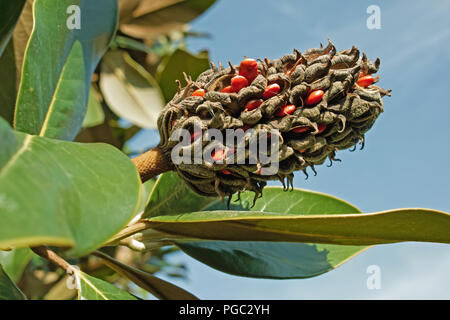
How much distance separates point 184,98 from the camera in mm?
1599

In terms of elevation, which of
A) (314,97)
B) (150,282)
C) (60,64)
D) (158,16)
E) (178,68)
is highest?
(158,16)

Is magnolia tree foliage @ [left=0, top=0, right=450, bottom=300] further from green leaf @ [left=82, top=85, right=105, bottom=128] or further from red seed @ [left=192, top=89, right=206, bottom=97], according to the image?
green leaf @ [left=82, top=85, right=105, bottom=128]

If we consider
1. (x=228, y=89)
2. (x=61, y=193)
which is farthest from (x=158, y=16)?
(x=61, y=193)

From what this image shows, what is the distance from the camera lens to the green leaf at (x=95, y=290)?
1687 mm

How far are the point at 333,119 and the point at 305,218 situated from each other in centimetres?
32

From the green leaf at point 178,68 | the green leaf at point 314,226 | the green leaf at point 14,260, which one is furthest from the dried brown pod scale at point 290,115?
the green leaf at point 178,68

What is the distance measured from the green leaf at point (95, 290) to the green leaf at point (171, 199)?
0.31 m

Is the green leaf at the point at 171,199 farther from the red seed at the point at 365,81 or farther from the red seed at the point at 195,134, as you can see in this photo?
the red seed at the point at 365,81

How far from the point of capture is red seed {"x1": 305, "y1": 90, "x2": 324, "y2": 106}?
4.87 feet

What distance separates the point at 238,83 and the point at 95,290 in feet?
2.92

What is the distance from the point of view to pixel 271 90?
150 cm

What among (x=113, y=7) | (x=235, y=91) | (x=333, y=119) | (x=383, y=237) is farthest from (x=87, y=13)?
(x=383, y=237)

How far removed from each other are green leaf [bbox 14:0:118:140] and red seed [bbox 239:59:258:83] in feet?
2.31

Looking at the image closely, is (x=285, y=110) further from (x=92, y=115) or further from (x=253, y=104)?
(x=92, y=115)
